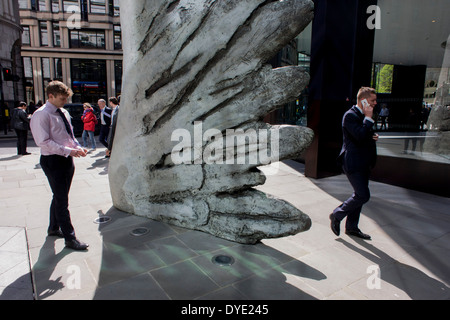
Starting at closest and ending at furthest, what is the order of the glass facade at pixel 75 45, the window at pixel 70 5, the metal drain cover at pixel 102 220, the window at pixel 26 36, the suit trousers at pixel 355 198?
the suit trousers at pixel 355 198 < the metal drain cover at pixel 102 220 < the glass facade at pixel 75 45 < the window at pixel 70 5 < the window at pixel 26 36

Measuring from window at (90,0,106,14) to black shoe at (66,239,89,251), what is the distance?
3180 centimetres

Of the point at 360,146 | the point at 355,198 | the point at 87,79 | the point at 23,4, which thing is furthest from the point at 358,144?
the point at 23,4

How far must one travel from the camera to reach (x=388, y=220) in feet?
14.2

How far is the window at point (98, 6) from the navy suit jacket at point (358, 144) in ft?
105

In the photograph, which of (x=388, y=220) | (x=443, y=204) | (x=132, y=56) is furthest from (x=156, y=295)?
(x=443, y=204)

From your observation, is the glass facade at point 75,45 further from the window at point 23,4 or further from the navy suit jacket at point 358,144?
the navy suit jacket at point 358,144

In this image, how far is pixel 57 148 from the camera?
9.88 feet

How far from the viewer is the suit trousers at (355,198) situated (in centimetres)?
353

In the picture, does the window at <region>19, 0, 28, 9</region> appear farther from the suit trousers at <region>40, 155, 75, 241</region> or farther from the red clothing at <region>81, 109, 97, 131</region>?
the suit trousers at <region>40, 155, 75, 241</region>

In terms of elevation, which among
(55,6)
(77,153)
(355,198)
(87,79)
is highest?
(55,6)

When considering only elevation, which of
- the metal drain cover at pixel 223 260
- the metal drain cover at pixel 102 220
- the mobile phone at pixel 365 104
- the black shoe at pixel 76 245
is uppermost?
the mobile phone at pixel 365 104

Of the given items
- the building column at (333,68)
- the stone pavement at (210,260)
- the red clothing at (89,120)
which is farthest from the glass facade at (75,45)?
the stone pavement at (210,260)

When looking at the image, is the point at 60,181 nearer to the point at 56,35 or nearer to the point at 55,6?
the point at 56,35

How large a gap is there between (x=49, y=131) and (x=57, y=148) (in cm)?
24
